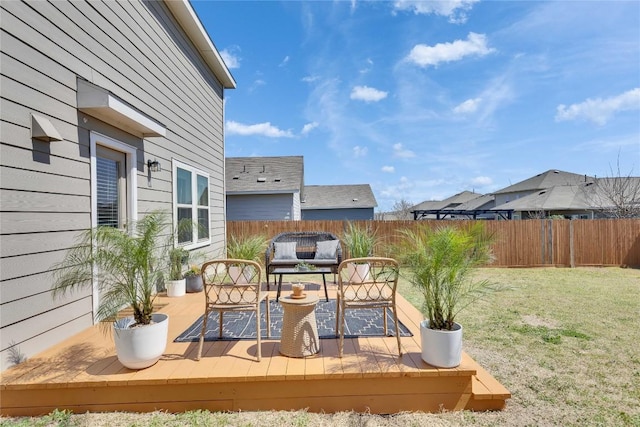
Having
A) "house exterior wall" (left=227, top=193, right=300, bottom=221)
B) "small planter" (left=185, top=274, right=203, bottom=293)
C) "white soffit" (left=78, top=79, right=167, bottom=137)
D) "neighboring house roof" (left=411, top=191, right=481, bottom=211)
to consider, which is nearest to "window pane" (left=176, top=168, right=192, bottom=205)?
"small planter" (left=185, top=274, right=203, bottom=293)

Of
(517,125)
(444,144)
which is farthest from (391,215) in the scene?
(517,125)

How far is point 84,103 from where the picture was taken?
319 centimetres

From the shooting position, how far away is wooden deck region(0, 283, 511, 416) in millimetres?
2236

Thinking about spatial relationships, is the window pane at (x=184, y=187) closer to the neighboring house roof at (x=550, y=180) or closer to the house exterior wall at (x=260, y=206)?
the house exterior wall at (x=260, y=206)

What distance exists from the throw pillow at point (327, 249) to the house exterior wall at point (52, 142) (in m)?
2.99

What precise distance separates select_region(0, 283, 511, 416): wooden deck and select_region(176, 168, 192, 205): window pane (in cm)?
354

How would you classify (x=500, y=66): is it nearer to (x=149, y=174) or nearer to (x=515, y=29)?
(x=515, y=29)

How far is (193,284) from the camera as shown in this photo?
5.29 m

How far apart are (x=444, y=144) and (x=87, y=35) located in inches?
875

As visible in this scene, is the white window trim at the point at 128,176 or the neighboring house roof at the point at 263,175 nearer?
the white window trim at the point at 128,176

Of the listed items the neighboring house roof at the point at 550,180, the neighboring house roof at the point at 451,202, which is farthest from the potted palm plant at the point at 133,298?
the neighboring house roof at the point at 451,202

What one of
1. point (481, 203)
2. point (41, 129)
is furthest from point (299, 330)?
point (481, 203)

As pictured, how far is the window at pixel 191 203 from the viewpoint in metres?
5.60

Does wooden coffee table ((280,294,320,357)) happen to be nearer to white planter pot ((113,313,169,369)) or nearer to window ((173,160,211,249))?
white planter pot ((113,313,169,369))
